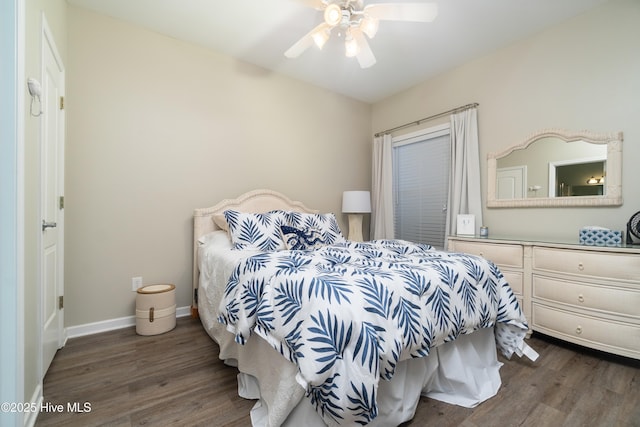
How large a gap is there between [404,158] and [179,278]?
314 centimetres

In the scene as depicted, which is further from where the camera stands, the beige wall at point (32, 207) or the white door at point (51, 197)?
the white door at point (51, 197)

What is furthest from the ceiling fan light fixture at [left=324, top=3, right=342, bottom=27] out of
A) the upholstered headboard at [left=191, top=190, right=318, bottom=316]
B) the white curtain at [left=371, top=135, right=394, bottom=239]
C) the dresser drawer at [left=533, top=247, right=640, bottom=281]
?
the dresser drawer at [left=533, top=247, right=640, bottom=281]

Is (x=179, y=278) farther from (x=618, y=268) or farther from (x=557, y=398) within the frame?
(x=618, y=268)

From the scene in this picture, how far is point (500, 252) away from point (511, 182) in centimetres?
79

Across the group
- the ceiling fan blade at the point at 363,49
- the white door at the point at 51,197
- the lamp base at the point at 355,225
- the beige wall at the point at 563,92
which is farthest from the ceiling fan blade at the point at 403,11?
the lamp base at the point at 355,225

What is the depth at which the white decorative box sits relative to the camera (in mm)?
1990

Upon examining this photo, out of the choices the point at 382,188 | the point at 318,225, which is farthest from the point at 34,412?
the point at 382,188

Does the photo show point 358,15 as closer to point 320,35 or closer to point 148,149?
point 320,35

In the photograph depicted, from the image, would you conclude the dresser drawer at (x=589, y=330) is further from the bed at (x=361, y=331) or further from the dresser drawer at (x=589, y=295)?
the bed at (x=361, y=331)

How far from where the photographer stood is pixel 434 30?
8.25ft

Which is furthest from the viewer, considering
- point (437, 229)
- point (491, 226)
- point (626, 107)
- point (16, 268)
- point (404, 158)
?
point (404, 158)

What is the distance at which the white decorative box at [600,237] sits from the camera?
1.99 m

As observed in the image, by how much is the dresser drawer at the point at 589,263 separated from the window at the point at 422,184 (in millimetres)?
1167

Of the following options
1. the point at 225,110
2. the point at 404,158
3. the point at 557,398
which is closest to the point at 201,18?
the point at 225,110
